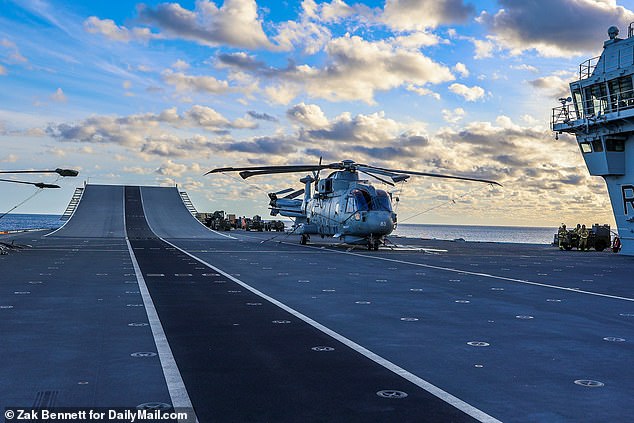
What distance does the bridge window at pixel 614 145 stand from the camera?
3769 centimetres

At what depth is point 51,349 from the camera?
8094mm

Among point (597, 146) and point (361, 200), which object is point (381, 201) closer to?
point (361, 200)

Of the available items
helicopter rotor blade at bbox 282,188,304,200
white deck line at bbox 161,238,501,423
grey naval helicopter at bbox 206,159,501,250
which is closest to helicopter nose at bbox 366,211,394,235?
grey naval helicopter at bbox 206,159,501,250

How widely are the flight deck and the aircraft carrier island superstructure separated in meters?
20.9

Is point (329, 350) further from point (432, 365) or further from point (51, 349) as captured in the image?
point (51, 349)

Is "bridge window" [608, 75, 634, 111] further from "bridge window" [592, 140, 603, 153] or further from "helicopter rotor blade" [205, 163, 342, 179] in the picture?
"helicopter rotor blade" [205, 163, 342, 179]

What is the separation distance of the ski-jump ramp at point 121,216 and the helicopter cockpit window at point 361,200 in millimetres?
23868

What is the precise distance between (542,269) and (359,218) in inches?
464

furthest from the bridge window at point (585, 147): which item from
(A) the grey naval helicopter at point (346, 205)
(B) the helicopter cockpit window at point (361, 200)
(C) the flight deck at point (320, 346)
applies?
(C) the flight deck at point (320, 346)

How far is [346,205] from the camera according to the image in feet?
114

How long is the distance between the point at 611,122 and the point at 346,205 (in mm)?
17191

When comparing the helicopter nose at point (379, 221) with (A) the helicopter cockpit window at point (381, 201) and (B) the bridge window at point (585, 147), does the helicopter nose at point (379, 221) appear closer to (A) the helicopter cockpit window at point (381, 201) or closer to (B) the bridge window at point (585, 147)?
(A) the helicopter cockpit window at point (381, 201)

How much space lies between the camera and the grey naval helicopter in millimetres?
33625

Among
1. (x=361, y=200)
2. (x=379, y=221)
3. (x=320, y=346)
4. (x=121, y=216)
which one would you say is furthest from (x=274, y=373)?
(x=121, y=216)
